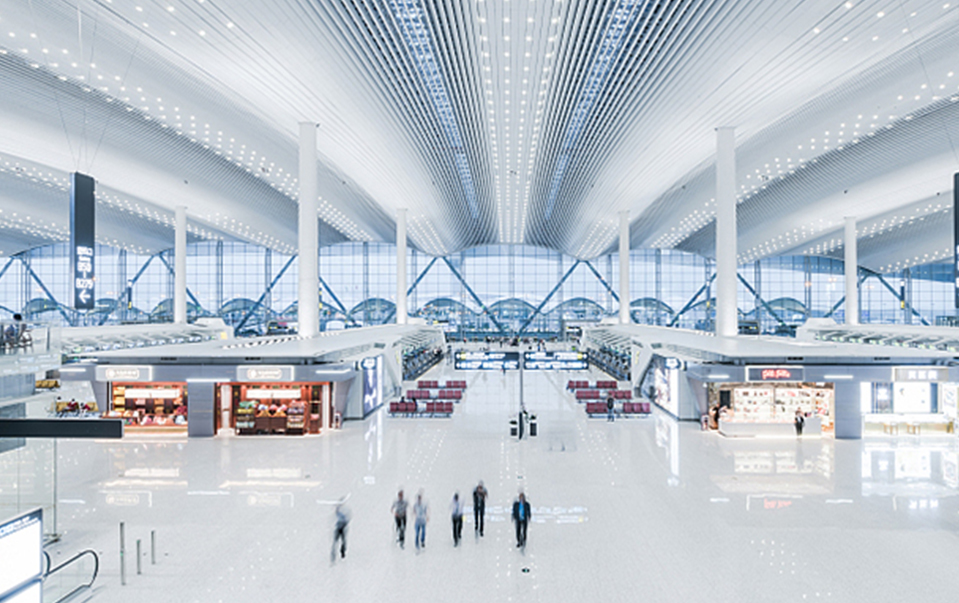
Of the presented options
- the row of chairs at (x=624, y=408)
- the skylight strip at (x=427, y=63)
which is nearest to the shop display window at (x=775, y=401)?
the row of chairs at (x=624, y=408)

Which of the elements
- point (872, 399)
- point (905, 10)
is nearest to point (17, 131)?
point (905, 10)

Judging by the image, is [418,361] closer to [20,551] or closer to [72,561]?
[72,561]

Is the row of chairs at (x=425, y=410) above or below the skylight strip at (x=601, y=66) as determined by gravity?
below

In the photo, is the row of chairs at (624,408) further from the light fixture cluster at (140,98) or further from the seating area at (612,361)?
the light fixture cluster at (140,98)

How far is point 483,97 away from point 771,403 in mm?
14593

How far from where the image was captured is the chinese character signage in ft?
44.4

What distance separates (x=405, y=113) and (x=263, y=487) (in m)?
16.4

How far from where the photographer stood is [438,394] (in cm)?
2503

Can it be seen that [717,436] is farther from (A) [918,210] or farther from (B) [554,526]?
(A) [918,210]

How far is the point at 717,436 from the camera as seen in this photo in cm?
1658

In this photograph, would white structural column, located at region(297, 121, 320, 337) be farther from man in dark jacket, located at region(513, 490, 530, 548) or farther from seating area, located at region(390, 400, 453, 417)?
man in dark jacket, located at region(513, 490, 530, 548)

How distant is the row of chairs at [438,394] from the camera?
2230cm

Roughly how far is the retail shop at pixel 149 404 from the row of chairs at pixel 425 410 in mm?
6576

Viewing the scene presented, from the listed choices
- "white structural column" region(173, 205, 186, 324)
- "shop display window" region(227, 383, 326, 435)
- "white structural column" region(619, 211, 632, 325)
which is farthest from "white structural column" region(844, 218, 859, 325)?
"white structural column" region(173, 205, 186, 324)
